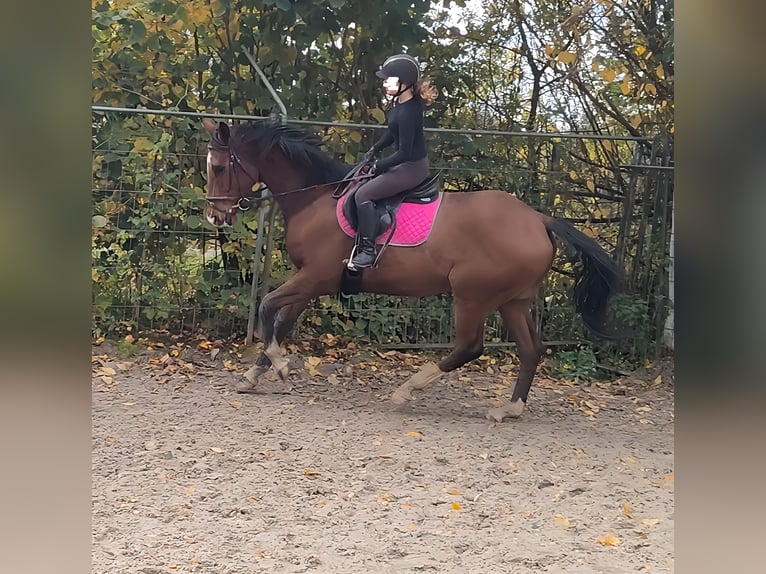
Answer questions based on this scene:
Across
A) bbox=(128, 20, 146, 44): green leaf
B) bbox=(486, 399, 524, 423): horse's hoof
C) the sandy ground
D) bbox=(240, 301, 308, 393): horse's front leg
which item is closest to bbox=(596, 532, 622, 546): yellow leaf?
the sandy ground

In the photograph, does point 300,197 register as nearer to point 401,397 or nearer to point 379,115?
point 379,115

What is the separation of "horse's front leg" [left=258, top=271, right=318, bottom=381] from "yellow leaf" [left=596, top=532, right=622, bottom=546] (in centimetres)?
205

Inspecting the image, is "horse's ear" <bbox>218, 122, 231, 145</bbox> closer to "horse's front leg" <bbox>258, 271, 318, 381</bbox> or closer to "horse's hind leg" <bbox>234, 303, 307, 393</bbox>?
"horse's front leg" <bbox>258, 271, 318, 381</bbox>

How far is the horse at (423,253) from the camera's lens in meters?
4.08

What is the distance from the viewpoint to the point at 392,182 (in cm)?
398

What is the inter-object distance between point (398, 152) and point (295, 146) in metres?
0.64

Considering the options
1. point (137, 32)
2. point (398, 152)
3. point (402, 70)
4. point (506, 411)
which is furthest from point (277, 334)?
point (137, 32)

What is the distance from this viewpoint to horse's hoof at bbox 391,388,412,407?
4.28 metres

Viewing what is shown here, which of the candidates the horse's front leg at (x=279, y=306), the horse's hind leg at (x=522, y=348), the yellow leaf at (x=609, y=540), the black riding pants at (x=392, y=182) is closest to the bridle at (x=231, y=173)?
the horse's front leg at (x=279, y=306)

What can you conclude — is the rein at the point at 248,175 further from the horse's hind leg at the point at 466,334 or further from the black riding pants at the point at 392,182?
the horse's hind leg at the point at 466,334

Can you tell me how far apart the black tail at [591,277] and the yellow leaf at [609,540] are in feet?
5.32
